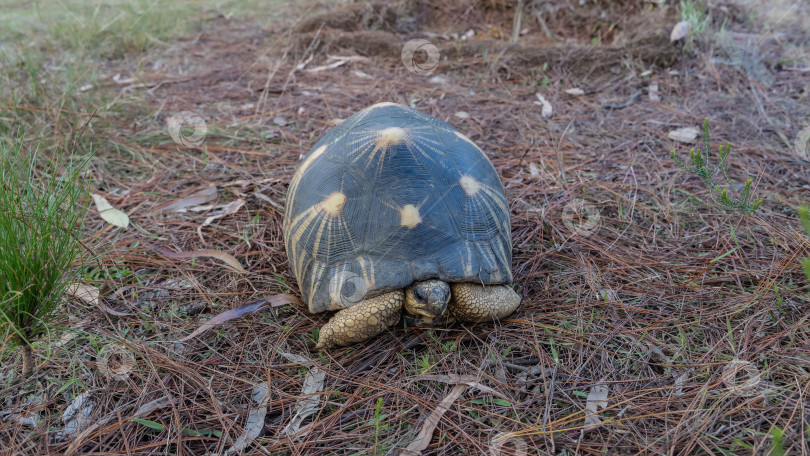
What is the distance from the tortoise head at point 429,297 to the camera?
6.67 ft

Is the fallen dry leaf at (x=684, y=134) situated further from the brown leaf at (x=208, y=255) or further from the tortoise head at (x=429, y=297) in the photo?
the brown leaf at (x=208, y=255)

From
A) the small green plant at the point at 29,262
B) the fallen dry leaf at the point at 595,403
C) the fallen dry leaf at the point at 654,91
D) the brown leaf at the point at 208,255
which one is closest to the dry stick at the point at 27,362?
the small green plant at the point at 29,262

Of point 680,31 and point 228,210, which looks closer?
point 228,210

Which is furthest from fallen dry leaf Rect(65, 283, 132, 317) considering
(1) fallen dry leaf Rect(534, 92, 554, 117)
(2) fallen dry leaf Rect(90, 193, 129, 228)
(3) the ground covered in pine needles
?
(1) fallen dry leaf Rect(534, 92, 554, 117)

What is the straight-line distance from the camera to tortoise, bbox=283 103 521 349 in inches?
82.0

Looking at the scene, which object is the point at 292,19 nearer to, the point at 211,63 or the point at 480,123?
the point at 211,63

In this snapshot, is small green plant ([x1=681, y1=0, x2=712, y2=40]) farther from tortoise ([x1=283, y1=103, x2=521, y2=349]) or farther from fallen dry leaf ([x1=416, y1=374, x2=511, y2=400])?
fallen dry leaf ([x1=416, y1=374, x2=511, y2=400])

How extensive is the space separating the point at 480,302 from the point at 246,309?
1091 mm

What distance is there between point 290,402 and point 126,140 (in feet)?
8.93

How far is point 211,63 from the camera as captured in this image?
17.4ft

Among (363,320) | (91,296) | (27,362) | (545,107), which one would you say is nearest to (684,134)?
(545,107)

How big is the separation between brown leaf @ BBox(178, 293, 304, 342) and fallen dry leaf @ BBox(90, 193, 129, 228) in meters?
1.09

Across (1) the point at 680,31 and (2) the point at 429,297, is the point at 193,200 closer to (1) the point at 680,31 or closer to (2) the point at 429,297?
(2) the point at 429,297

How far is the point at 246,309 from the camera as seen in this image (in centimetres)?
231
